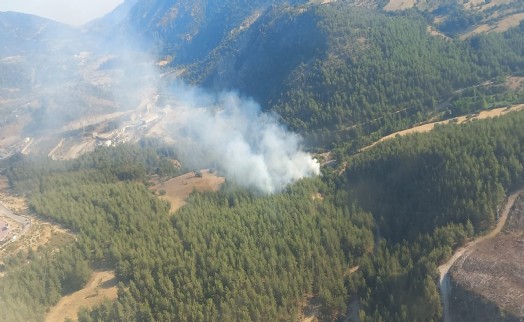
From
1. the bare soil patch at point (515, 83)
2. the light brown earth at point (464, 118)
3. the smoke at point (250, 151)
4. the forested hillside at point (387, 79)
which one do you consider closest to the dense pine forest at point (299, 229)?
the forested hillside at point (387, 79)

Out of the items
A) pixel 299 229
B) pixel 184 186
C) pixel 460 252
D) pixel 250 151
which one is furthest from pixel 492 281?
pixel 250 151

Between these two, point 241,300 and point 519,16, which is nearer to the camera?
point 241,300

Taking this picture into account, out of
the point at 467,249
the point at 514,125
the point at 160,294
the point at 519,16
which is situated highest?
the point at 519,16

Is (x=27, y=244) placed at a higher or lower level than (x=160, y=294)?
higher

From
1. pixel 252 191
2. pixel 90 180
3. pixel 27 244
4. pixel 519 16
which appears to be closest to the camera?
pixel 27 244

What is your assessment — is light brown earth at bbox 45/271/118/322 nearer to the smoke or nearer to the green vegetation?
the smoke

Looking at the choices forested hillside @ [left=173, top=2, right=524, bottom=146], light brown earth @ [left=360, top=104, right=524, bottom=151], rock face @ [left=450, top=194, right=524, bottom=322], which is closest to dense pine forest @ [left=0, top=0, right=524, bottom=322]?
forested hillside @ [left=173, top=2, right=524, bottom=146]

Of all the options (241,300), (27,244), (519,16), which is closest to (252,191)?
(241,300)

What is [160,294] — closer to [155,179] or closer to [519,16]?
[155,179]
